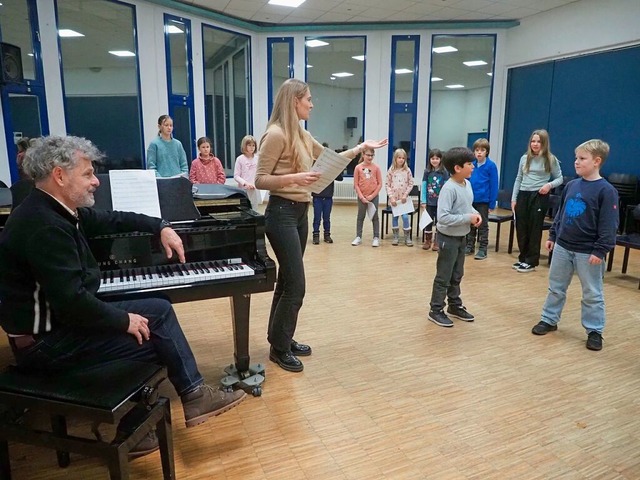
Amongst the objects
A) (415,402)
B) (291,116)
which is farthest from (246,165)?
(415,402)

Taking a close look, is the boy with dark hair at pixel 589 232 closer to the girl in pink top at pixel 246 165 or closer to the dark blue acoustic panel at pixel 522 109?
the girl in pink top at pixel 246 165

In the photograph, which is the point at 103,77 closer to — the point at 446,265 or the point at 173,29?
the point at 173,29

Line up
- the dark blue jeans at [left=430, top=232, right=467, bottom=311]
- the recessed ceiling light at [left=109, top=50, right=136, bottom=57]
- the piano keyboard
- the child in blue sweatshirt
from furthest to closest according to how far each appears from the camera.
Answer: the recessed ceiling light at [left=109, top=50, right=136, bottom=57]
the child in blue sweatshirt
the dark blue jeans at [left=430, top=232, right=467, bottom=311]
the piano keyboard

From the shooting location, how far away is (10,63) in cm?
576

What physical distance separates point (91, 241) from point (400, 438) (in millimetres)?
1691

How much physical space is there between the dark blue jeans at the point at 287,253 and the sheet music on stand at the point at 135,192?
594mm

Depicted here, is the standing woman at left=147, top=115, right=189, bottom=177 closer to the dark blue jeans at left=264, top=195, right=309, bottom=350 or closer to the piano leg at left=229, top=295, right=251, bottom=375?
the dark blue jeans at left=264, top=195, right=309, bottom=350

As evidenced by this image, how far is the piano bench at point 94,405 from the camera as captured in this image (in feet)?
4.70

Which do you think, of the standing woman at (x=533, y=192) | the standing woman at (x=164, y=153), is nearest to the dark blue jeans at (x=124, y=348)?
the standing woman at (x=164, y=153)

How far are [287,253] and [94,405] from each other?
1272mm

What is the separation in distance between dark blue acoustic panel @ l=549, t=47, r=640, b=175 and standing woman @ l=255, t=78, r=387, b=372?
6.32m

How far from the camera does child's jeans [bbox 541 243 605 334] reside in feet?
9.74

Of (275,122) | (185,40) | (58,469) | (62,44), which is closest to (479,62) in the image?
(185,40)

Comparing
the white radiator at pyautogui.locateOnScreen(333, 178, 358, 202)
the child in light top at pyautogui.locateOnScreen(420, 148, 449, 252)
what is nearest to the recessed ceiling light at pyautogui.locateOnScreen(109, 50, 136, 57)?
the white radiator at pyautogui.locateOnScreen(333, 178, 358, 202)
